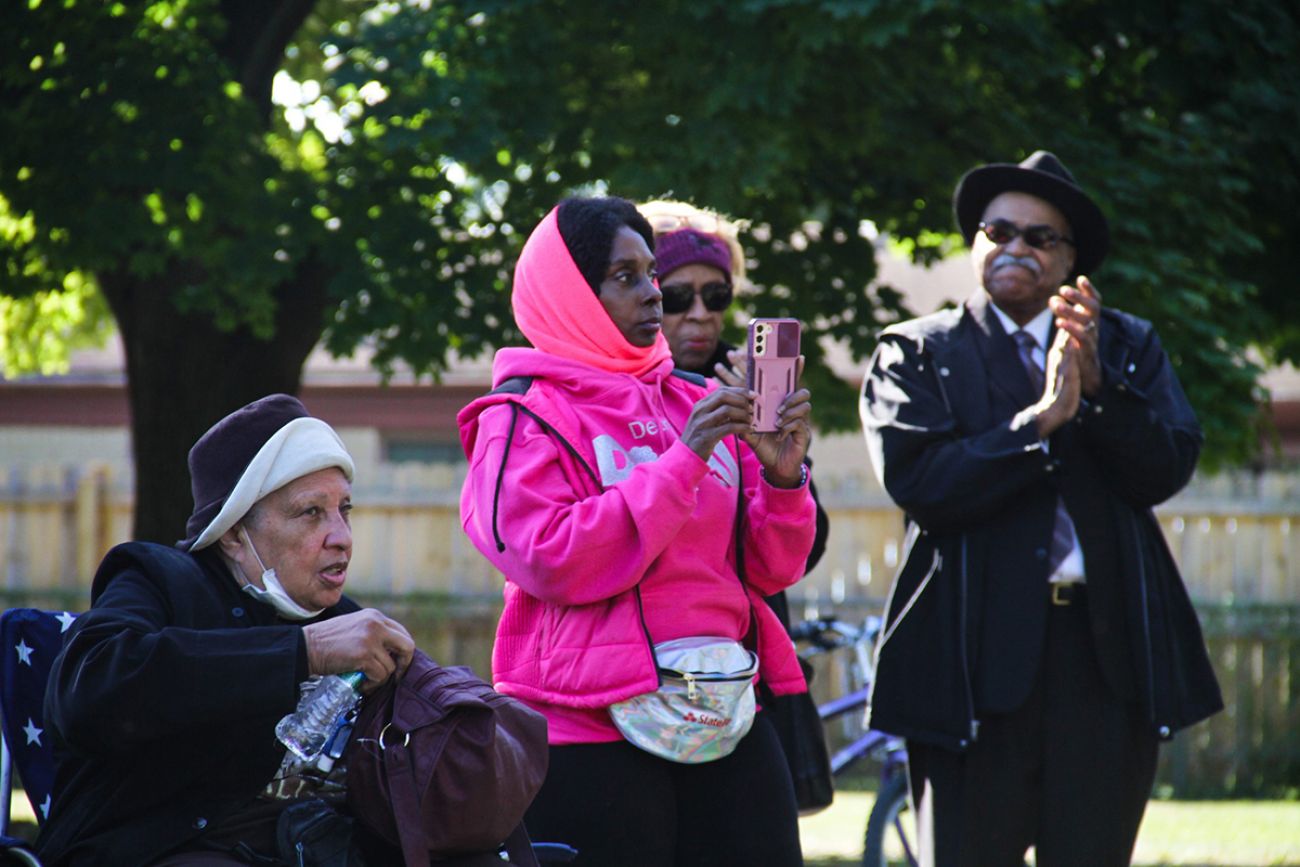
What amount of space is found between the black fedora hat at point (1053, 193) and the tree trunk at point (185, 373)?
5.72 meters

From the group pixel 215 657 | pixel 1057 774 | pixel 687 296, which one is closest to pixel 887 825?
pixel 1057 774

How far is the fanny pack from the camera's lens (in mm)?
3074

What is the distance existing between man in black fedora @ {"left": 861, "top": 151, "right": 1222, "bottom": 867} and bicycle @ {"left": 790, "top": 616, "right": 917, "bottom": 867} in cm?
204

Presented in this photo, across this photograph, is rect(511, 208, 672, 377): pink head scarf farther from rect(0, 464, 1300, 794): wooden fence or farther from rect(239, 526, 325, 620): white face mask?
rect(0, 464, 1300, 794): wooden fence

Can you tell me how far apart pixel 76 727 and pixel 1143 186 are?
749cm

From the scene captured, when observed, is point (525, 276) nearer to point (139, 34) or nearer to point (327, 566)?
point (327, 566)

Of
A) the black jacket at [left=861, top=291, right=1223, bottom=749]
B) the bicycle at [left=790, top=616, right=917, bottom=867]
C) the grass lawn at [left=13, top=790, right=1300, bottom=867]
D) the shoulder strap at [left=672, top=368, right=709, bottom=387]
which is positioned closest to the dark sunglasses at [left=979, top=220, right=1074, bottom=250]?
the black jacket at [left=861, top=291, right=1223, bottom=749]

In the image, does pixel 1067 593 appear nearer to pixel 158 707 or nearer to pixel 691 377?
pixel 691 377

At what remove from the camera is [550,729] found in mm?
3117

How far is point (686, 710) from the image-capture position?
3074 millimetres

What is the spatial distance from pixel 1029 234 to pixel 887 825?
350 cm

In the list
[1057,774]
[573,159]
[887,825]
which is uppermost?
[573,159]

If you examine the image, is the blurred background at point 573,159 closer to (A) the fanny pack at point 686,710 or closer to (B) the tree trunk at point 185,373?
(B) the tree trunk at point 185,373

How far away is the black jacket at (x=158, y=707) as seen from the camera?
2.65 meters
